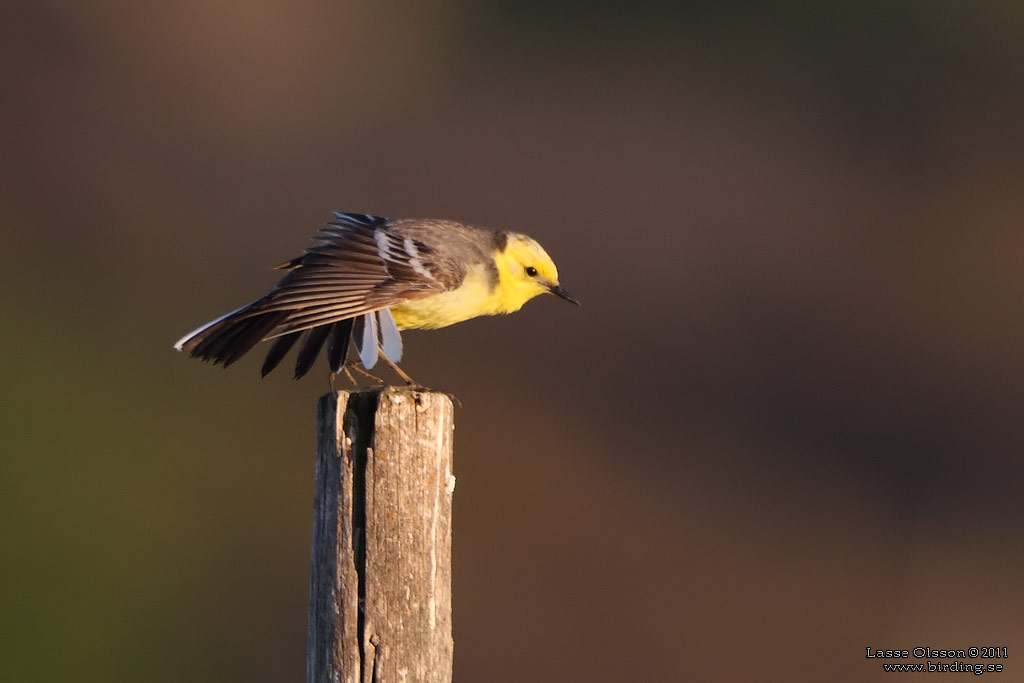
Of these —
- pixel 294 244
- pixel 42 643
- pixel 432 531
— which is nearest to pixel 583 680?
pixel 42 643

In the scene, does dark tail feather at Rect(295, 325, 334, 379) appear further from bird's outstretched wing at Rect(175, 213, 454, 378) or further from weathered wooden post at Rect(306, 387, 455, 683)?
weathered wooden post at Rect(306, 387, 455, 683)

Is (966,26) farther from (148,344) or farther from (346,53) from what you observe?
(148,344)

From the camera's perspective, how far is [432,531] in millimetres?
4312

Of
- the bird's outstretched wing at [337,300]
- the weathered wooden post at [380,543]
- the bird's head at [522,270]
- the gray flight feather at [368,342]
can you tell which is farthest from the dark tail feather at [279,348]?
the bird's head at [522,270]

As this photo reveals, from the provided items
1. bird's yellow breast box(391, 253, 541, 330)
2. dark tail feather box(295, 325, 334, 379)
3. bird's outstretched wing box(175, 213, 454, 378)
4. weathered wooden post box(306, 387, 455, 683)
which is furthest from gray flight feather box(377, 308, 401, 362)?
weathered wooden post box(306, 387, 455, 683)

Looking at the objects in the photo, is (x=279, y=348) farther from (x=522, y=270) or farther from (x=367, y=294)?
(x=522, y=270)

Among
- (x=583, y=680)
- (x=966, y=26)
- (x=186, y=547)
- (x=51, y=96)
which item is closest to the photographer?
(x=583, y=680)

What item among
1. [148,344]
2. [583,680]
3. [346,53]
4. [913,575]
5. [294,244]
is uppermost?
[346,53]

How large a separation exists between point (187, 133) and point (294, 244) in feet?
16.1

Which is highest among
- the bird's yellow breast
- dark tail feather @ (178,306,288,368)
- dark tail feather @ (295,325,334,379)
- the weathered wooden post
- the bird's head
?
the bird's head

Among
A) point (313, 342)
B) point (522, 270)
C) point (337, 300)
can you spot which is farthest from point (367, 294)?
point (522, 270)

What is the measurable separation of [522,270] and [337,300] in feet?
6.11

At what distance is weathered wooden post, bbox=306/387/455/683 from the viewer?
4.20 metres

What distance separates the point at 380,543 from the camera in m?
4.23
